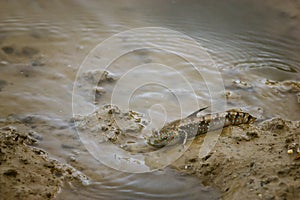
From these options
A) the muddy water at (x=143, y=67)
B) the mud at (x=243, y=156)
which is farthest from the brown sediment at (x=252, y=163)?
the muddy water at (x=143, y=67)

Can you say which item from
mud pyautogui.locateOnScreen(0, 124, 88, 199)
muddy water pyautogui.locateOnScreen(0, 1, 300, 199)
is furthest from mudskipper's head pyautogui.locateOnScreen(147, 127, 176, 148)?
mud pyautogui.locateOnScreen(0, 124, 88, 199)

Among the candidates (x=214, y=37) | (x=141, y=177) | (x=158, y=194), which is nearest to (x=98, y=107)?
(x=141, y=177)

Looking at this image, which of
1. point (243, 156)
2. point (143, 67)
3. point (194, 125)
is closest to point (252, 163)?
point (243, 156)

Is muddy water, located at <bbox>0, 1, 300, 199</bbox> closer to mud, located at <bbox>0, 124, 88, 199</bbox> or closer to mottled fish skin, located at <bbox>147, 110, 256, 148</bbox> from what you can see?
mud, located at <bbox>0, 124, 88, 199</bbox>

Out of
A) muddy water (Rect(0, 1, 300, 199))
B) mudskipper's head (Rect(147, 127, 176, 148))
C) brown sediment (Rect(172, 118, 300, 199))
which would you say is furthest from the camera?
mudskipper's head (Rect(147, 127, 176, 148))

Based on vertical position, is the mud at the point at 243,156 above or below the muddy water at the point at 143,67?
below

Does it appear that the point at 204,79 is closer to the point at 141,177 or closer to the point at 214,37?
the point at 214,37

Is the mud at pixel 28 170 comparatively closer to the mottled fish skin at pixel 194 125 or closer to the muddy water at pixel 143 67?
the muddy water at pixel 143 67

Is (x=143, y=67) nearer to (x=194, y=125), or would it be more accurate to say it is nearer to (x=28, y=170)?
(x=194, y=125)
